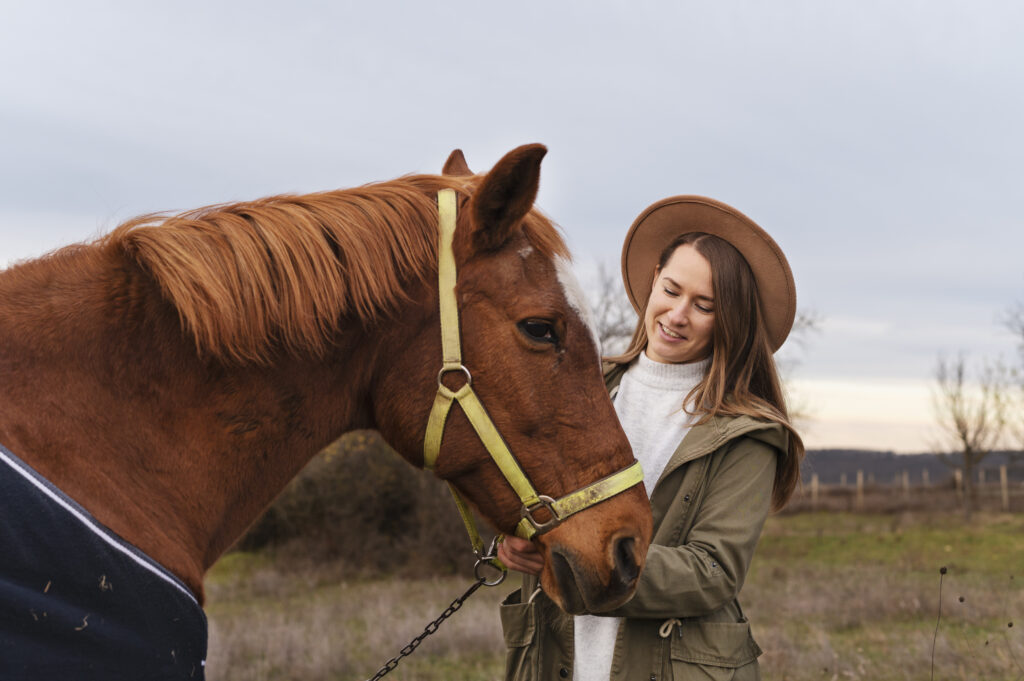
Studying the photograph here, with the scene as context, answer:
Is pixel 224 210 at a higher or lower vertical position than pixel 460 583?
higher

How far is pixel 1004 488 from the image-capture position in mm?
33875

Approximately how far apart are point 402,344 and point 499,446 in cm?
39

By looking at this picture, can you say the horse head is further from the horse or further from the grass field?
the grass field

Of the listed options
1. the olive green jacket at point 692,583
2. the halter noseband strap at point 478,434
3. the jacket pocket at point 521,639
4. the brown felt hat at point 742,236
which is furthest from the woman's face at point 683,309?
the jacket pocket at point 521,639

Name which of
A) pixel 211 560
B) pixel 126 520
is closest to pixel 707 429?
pixel 211 560

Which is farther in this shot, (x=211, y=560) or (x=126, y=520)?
(x=211, y=560)

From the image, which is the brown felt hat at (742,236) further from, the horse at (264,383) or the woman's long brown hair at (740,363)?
the horse at (264,383)

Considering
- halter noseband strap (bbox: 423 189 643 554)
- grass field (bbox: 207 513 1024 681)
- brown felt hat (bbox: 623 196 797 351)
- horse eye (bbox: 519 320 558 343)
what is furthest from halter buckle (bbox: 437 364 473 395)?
grass field (bbox: 207 513 1024 681)

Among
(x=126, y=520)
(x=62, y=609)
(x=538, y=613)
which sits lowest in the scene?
(x=538, y=613)

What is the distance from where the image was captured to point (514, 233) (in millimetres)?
2326

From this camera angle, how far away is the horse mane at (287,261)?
2.04 meters

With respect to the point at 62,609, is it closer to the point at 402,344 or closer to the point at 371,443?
the point at 402,344

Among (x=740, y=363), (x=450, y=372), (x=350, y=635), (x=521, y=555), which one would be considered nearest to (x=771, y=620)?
(x=350, y=635)

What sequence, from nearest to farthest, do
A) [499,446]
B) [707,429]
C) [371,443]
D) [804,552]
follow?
[499,446] < [707,429] < [371,443] < [804,552]
